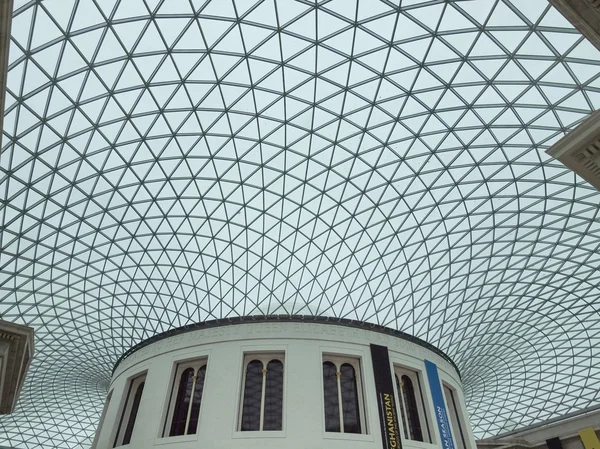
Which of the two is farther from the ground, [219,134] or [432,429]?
[219,134]

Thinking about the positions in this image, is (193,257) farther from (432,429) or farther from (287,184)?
(432,429)

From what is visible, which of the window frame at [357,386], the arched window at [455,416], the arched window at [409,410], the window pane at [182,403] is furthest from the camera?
the arched window at [455,416]

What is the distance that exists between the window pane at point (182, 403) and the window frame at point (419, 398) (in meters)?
14.4

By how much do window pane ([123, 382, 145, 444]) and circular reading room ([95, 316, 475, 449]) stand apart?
0.07 meters

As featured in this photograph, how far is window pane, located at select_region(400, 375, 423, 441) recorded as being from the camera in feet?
96.4

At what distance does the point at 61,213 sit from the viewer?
2970 centimetres

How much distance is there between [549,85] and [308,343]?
2166 cm

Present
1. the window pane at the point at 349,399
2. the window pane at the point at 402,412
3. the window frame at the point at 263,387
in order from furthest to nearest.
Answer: the window pane at the point at 402,412
the window pane at the point at 349,399
the window frame at the point at 263,387

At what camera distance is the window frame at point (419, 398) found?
2909 centimetres

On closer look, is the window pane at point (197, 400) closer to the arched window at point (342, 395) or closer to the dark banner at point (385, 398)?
the arched window at point (342, 395)

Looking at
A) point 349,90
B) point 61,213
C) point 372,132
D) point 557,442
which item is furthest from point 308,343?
point 557,442

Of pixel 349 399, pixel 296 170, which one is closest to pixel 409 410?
pixel 349 399

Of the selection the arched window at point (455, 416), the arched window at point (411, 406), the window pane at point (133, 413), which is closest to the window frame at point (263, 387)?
the window pane at point (133, 413)

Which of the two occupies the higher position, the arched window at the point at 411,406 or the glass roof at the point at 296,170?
the glass roof at the point at 296,170
